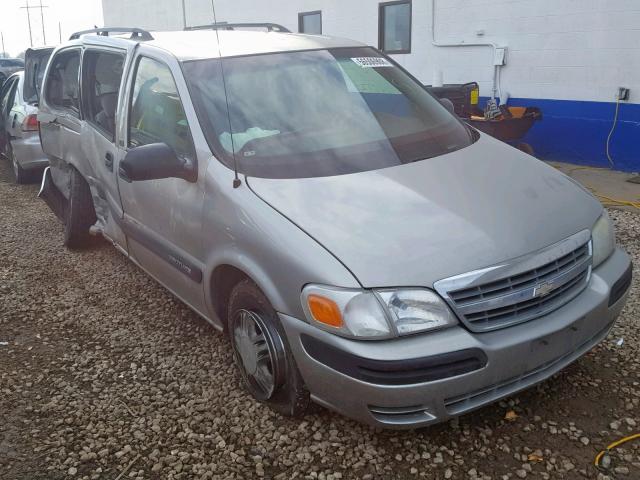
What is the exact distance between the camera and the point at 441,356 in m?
2.36

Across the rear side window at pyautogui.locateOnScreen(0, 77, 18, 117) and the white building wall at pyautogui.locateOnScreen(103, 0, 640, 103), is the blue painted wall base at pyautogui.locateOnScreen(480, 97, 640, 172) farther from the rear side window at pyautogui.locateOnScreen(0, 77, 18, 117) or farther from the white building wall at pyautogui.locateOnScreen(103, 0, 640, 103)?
the rear side window at pyautogui.locateOnScreen(0, 77, 18, 117)

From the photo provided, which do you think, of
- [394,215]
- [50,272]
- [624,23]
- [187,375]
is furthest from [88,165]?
[624,23]

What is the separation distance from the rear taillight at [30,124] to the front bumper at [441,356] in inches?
252

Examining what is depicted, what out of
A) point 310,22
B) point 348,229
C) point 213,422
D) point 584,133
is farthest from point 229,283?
point 310,22

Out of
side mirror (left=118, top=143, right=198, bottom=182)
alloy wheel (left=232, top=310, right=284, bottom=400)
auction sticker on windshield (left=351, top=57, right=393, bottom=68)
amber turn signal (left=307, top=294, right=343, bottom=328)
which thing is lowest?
alloy wheel (left=232, top=310, right=284, bottom=400)

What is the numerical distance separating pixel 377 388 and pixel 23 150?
23.5 ft

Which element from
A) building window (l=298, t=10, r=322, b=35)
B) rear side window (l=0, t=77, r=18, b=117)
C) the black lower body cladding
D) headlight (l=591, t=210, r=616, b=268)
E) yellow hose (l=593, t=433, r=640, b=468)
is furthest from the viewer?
building window (l=298, t=10, r=322, b=35)

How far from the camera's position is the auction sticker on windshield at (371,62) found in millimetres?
3844

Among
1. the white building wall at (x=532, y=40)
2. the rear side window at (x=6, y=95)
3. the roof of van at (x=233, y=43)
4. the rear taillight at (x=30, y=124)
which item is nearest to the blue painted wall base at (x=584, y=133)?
the white building wall at (x=532, y=40)

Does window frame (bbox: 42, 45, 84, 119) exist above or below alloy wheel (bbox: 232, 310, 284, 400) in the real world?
above

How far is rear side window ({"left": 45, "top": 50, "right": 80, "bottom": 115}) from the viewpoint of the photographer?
5.12 m

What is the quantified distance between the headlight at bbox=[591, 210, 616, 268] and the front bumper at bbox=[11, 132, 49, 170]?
22.3 feet

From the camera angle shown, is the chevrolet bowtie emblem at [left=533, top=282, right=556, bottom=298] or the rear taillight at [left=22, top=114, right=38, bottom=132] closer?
the chevrolet bowtie emblem at [left=533, top=282, right=556, bottom=298]

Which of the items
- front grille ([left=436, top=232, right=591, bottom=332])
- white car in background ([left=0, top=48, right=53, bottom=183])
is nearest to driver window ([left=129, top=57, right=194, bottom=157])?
front grille ([left=436, top=232, right=591, bottom=332])
